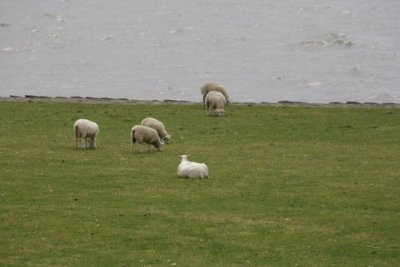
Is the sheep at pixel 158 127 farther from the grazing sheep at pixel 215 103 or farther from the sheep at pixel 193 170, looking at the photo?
the grazing sheep at pixel 215 103

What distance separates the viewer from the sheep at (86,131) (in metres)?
25.9

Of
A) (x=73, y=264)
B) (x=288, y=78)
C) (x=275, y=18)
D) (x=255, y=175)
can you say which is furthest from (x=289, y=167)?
(x=275, y=18)

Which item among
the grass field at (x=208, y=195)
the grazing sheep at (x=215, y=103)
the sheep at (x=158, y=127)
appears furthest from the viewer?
the grazing sheep at (x=215, y=103)

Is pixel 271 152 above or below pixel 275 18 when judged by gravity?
below

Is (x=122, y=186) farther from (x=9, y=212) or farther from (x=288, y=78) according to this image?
(x=288, y=78)

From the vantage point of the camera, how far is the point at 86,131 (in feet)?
Result: 85.5

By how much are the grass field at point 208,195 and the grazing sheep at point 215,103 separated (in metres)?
1.15

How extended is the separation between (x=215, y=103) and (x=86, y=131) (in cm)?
897

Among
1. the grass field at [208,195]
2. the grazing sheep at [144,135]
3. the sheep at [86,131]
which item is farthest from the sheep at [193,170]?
the sheep at [86,131]

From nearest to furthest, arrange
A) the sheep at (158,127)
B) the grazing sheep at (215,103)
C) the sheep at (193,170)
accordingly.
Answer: the sheep at (193,170) → the sheep at (158,127) → the grazing sheep at (215,103)

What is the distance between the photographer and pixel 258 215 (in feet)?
60.3

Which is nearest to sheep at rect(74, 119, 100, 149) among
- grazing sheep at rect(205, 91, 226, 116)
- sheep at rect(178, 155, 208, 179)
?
sheep at rect(178, 155, 208, 179)

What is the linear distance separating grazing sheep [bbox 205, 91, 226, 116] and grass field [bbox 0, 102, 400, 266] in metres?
1.15

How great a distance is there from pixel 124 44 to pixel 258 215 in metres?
56.1
